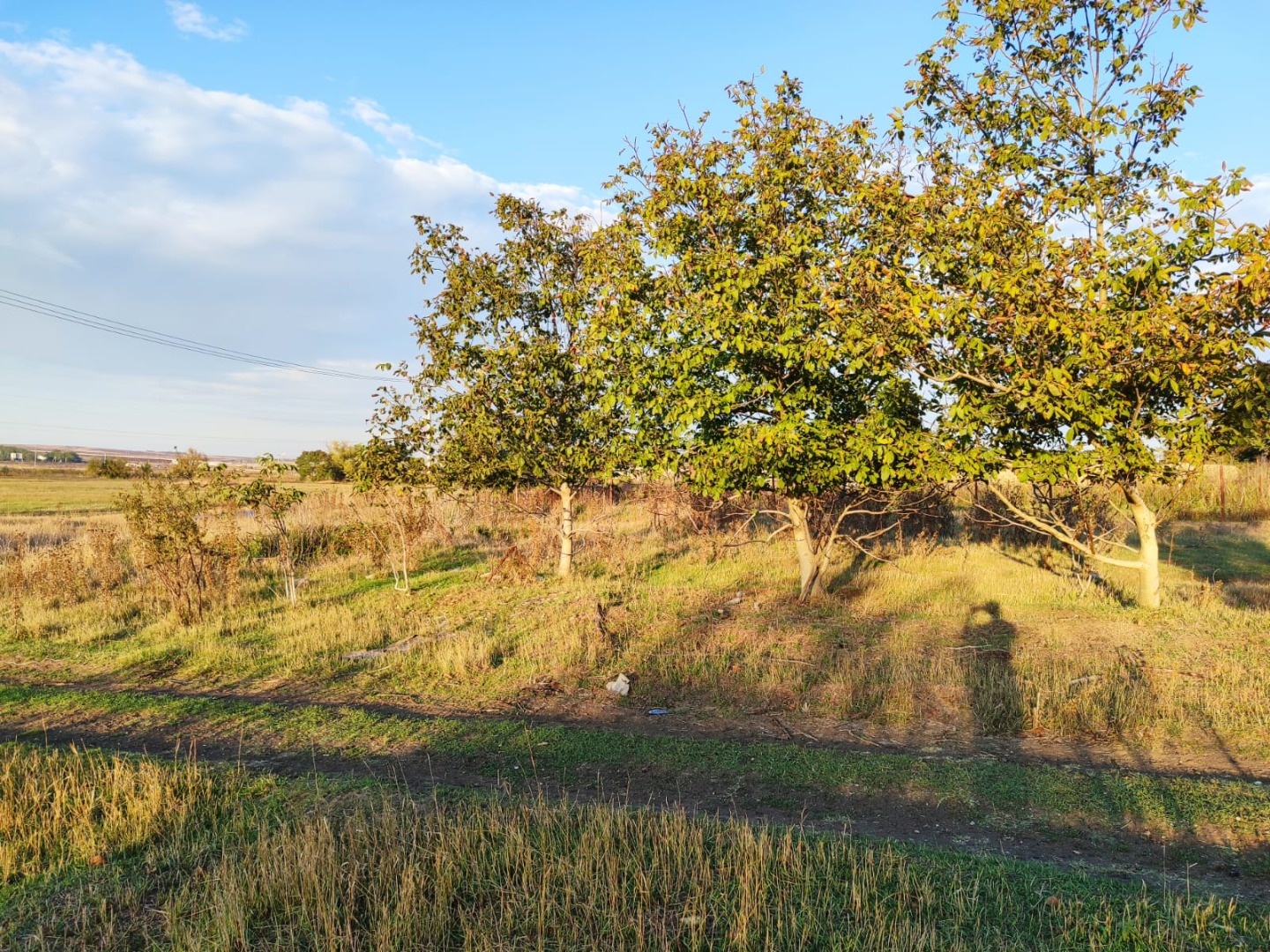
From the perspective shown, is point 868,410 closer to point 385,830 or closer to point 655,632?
point 655,632

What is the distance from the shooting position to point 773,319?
10859 millimetres

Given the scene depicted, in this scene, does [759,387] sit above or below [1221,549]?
above

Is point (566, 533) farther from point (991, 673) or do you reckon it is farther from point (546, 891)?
point (546, 891)

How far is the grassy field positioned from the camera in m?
4.34

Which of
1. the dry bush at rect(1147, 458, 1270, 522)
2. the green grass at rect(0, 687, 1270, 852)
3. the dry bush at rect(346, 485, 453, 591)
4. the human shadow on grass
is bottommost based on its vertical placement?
the green grass at rect(0, 687, 1270, 852)

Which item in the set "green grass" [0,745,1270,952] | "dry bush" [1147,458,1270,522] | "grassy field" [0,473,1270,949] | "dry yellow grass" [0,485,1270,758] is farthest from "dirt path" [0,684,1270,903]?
"dry bush" [1147,458,1270,522]

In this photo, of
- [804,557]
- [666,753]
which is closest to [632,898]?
[666,753]

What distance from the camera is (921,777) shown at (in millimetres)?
6625

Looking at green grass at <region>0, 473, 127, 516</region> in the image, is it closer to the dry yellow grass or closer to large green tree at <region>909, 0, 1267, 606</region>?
the dry yellow grass

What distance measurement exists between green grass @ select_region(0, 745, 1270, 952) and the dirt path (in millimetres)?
521

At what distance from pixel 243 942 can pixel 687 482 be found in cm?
947

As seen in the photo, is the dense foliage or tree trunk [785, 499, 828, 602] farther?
tree trunk [785, 499, 828, 602]

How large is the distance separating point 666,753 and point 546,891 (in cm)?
312

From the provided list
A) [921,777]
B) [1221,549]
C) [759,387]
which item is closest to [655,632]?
[759,387]
